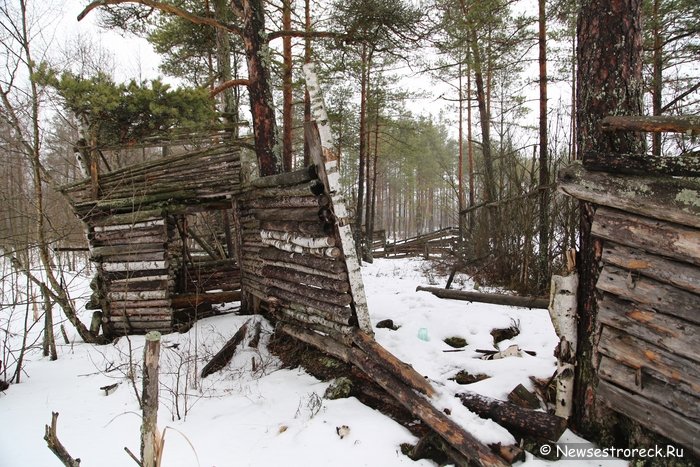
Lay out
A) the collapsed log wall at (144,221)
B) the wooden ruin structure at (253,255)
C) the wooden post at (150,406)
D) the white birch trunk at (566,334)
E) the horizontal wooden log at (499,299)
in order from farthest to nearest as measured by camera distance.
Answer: the collapsed log wall at (144,221)
the horizontal wooden log at (499,299)
the wooden ruin structure at (253,255)
the white birch trunk at (566,334)
the wooden post at (150,406)

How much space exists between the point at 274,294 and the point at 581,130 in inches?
184

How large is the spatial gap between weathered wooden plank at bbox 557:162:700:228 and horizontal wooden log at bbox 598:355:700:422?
1153 mm

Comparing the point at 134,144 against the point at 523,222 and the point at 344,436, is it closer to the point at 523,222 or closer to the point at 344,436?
the point at 344,436

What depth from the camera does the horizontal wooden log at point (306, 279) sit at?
4.54 meters

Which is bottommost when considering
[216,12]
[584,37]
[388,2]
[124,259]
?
[124,259]

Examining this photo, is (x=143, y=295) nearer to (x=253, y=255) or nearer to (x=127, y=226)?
(x=127, y=226)

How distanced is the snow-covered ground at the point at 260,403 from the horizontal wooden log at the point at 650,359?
0.79 m

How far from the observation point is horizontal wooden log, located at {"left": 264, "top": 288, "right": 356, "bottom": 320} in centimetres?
465

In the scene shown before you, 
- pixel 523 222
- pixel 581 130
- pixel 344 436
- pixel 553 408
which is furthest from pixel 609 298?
pixel 523 222


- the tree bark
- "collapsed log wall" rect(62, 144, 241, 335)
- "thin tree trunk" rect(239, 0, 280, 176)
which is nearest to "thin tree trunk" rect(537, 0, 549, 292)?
the tree bark

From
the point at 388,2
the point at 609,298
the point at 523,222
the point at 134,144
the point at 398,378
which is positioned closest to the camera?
the point at 609,298

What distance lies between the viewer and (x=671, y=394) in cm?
252

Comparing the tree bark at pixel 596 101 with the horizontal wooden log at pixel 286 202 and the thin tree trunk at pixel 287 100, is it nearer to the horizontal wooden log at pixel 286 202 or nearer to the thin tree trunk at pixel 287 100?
the horizontal wooden log at pixel 286 202

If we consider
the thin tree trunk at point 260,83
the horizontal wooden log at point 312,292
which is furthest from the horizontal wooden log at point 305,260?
the thin tree trunk at point 260,83
